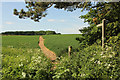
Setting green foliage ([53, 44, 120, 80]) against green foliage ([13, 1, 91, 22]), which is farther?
green foliage ([13, 1, 91, 22])

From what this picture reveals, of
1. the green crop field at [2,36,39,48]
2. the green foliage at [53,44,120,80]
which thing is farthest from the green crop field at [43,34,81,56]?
the green foliage at [53,44,120,80]

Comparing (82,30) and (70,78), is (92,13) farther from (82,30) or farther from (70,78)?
(70,78)

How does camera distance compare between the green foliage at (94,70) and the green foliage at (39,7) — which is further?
the green foliage at (39,7)

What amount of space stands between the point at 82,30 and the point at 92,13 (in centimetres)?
119

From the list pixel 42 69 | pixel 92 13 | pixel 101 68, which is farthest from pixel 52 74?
pixel 92 13

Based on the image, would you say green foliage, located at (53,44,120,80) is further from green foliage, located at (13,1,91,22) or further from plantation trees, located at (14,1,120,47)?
green foliage, located at (13,1,91,22)

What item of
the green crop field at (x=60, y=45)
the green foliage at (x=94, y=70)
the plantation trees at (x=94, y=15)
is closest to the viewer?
the green foliage at (x=94, y=70)

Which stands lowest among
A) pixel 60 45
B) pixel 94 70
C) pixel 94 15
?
pixel 94 70

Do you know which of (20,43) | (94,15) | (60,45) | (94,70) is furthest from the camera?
(20,43)

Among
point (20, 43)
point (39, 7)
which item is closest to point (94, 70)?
point (39, 7)

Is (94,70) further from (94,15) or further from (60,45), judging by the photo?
(60,45)

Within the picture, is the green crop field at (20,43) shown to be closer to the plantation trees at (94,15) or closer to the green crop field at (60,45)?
the green crop field at (60,45)

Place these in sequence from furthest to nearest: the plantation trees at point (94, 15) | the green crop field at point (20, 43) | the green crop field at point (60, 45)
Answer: the green crop field at point (20, 43)
the green crop field at point (60, 45)
the plantation trees at point (94, 15)

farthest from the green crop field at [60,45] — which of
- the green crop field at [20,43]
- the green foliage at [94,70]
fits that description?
the green foliage at [94,70]
